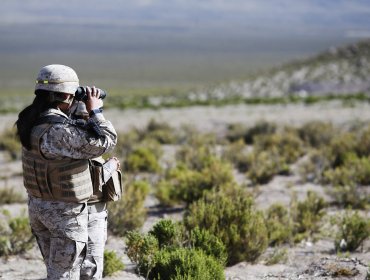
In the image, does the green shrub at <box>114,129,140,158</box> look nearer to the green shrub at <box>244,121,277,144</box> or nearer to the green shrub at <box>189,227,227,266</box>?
the green shrub at <box>244,121,277,144</box>

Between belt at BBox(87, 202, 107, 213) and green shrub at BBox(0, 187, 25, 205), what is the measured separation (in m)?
5.44

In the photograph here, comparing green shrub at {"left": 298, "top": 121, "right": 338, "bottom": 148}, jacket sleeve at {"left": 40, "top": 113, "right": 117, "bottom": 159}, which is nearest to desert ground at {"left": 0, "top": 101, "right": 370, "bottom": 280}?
jacket sleeve at {"left": 40, "top": 113, "right": 117, "bottom": 159}

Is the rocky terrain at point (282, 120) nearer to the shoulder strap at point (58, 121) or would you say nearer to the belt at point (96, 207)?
the belt at point (96, 207)

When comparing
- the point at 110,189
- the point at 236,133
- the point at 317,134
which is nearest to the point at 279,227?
the point at 110,189

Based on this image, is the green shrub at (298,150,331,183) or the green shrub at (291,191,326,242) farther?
the green shrub at (298,150,331,183)

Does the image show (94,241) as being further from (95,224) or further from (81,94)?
(81,94)

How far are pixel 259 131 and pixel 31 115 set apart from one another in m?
13.1

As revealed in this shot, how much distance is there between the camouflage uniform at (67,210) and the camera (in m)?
4.39

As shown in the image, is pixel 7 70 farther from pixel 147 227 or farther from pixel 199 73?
pixel 147 227

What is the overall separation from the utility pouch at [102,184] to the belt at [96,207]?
0.09 feet

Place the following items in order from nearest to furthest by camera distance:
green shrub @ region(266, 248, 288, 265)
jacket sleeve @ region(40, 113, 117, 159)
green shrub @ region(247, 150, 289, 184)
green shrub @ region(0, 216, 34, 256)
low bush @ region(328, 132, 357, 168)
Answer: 1. jacket sleeve @ region(40, 113, 117, 159)
2. green shrub @ region(266, 248, 288, 265)
3. green shrub @ region(0, 216, 34, 256)
4. green shrub @ region(247, 150, 289, 184)
5. low bush @ region(328, 132, 357, 168)

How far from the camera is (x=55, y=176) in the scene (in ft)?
14.6

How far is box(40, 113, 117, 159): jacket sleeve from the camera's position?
4383 millimetres

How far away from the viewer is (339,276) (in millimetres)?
6152
